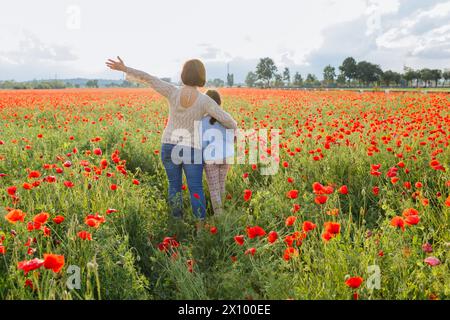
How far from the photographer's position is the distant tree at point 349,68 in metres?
88.2

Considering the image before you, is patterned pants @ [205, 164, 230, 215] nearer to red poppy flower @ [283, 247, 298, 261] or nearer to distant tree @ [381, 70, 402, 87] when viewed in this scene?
red poppy flower @ [283, 247, 298, 261]

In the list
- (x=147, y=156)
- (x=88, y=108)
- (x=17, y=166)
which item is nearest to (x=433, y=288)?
(x=147, y=156)

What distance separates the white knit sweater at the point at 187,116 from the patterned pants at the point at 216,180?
303 mm

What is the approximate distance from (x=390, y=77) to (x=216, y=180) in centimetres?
9815

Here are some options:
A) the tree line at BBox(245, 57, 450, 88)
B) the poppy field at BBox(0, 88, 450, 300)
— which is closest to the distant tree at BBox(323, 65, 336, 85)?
the tree line at BBox(245, 57, 450, 88)

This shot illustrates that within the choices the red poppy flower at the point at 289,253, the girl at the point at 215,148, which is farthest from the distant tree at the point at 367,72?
the red poppy flower at the point at 289,253

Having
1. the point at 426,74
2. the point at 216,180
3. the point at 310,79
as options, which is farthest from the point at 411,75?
the point at 216,180

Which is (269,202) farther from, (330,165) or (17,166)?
(17,166)

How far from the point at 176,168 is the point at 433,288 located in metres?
2.31

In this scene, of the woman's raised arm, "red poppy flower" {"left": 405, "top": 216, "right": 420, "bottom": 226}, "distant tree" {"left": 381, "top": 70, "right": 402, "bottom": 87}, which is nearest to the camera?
"red poppy flower" {"left": 405, "top": 216, "right": 420, "bottom": 226}

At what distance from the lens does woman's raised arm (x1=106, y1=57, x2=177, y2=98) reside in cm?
363

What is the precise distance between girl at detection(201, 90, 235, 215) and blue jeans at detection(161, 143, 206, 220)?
0.33 ft

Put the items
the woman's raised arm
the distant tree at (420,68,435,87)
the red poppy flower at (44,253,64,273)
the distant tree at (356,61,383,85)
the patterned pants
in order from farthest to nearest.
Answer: the distant tree at (420,68,435,87)
the distant tree at (356,61,383,85)
the patterned pants
the woman's raised arm
the red poppy flower at (44,253,64,273)
